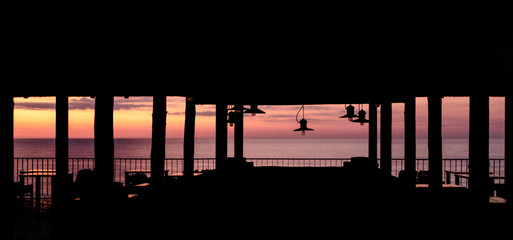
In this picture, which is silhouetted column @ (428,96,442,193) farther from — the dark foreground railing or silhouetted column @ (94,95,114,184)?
silhouetted column @ (94,95,114,184)

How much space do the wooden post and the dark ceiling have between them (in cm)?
17

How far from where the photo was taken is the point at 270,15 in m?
3.61

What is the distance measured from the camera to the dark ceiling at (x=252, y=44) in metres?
3.56

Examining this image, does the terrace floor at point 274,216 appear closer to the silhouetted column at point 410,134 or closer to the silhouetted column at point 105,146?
the silhouetted column at point 105,146

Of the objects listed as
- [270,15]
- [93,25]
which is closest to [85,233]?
[93,25]

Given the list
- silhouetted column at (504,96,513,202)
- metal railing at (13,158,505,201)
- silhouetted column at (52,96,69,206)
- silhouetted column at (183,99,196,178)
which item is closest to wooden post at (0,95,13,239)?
silhouetted column at (52,96,69,206)

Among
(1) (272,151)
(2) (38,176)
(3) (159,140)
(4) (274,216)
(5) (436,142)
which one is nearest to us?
(4) (274,216)

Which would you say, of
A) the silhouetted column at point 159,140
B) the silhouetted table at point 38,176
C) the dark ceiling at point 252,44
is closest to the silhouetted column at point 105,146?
the dark ceiling at point 252,44

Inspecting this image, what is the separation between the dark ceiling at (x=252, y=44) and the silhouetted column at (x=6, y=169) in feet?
0.56

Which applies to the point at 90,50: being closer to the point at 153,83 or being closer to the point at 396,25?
the point at 153,83

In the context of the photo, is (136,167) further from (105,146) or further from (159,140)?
(105,146)

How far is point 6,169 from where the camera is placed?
3.85 m

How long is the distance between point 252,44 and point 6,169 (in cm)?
250

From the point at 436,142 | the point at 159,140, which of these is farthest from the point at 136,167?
the point at 436,142
